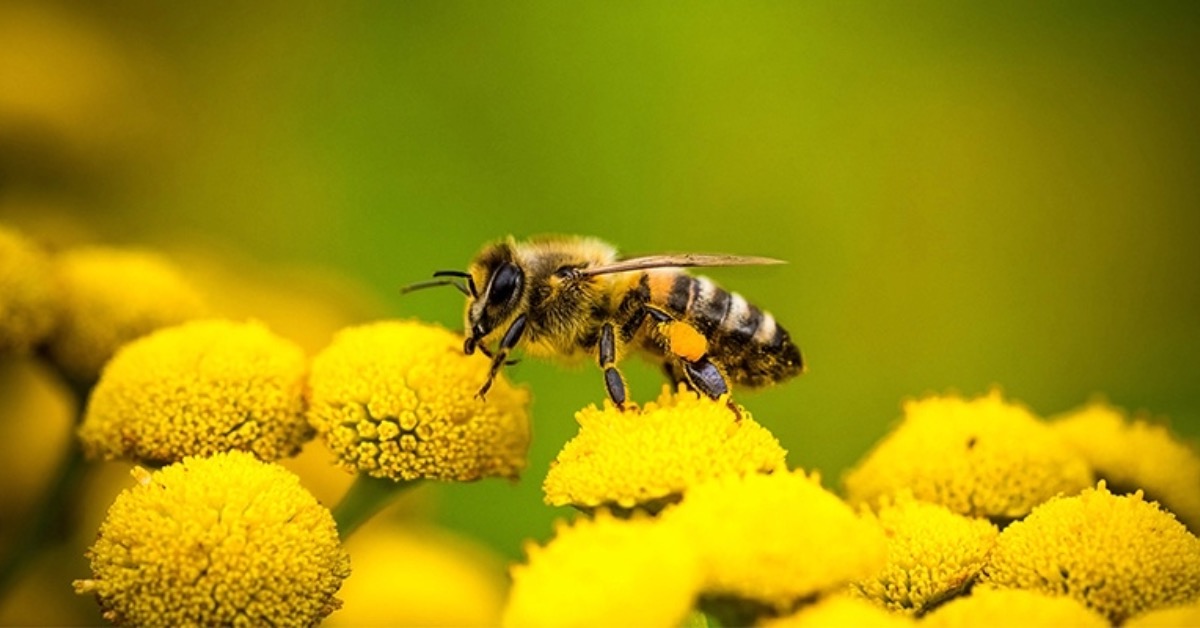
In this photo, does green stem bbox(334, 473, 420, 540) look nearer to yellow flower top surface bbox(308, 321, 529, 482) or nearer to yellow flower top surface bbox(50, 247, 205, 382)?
yellow flower top surface bbox(308, 321, 529, 482)

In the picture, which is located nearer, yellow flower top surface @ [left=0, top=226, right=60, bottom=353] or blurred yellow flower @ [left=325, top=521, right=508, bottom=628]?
yellow flower top surface @ [left=0, top=226, right=60, bottom=353]

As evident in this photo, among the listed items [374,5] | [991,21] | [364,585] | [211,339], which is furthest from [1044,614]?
[374,5]

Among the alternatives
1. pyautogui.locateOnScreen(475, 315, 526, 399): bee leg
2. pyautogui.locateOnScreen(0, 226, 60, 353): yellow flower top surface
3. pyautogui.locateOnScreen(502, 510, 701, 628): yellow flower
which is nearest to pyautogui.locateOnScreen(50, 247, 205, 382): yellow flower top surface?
pyautogui.locateOnScreen(0, 226, 60, 353): yellow flower top surface

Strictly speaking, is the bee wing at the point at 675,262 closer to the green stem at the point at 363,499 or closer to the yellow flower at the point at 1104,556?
the green stem at the point at 363,499

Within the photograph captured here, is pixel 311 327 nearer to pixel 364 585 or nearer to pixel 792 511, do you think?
pixel 364 585

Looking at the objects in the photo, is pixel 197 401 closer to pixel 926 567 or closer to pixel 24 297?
pixel 24 297

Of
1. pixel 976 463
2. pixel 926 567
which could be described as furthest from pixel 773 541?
pixel 976 463
